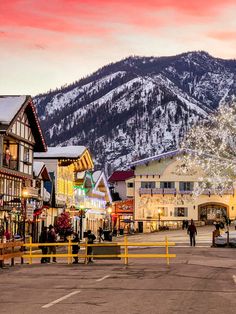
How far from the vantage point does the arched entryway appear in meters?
107

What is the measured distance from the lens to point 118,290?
17.1 m

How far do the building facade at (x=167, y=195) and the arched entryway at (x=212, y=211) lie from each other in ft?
1.78

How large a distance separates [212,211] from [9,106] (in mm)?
62729

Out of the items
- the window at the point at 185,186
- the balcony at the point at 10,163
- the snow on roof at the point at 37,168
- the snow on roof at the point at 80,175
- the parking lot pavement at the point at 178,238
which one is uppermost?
the window at the point at 185,186

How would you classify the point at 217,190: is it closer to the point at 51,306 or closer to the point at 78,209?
the point at 78,209

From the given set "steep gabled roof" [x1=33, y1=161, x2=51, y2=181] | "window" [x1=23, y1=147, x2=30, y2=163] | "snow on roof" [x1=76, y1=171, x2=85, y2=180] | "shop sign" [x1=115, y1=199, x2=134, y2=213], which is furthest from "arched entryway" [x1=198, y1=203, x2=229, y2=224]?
"window" [x1=23, y1=147, x2=30, y2=163]

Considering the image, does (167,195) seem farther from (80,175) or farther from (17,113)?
(17,113)

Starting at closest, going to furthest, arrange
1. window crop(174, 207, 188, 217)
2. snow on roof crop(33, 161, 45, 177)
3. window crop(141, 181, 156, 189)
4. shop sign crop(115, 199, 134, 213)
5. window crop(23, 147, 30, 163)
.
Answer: window crop(23, 147, 30, 163), snow on roof crop(33, 161, 45, 177), window crop(174, 207, 188, 217), window crop(141, 181, 156, 189), shop sign crop(115, 199, 134, 213)

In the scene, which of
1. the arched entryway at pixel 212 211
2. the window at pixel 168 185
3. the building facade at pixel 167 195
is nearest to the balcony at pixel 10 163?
the building facade at pixel 167 195

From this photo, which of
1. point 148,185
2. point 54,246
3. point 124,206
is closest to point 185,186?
point 148,185

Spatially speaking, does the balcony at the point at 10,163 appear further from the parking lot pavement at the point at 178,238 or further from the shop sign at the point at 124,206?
the shop sign at the point at 124,206

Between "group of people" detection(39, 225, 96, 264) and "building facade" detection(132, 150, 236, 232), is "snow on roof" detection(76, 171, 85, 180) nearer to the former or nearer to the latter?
"building facade" detection(132, 150, 236, 232)

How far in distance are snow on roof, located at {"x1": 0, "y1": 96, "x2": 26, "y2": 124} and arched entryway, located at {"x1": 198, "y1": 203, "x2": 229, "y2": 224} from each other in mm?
59625

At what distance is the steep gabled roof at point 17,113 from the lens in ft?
156
